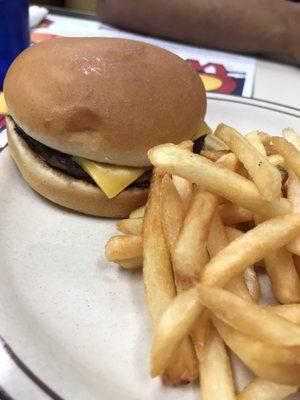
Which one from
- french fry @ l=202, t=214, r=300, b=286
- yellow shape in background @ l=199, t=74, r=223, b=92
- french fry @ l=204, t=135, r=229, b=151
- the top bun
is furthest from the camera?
yellow shape in background @ l=199, t=74, r=223, b=92


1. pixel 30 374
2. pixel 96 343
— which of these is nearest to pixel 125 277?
pixel 96 343

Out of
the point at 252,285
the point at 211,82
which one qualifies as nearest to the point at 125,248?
the point at 252,285

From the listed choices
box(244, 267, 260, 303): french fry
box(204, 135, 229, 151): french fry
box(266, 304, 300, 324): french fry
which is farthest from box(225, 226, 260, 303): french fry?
box(204, 135, 229, 151): french fry

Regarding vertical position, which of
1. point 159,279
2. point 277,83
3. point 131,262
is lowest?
point 277,83

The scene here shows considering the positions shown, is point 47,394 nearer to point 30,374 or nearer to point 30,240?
point 30,374

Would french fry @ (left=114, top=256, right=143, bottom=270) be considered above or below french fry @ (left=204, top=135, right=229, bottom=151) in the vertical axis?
below

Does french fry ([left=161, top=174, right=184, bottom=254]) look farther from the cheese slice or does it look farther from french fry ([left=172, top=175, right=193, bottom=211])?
the cheese slice

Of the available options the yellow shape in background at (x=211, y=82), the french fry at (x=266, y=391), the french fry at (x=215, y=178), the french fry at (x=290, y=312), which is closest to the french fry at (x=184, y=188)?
the french fry at (x=215, y=178)

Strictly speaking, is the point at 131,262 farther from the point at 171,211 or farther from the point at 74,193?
the point at 74,193
